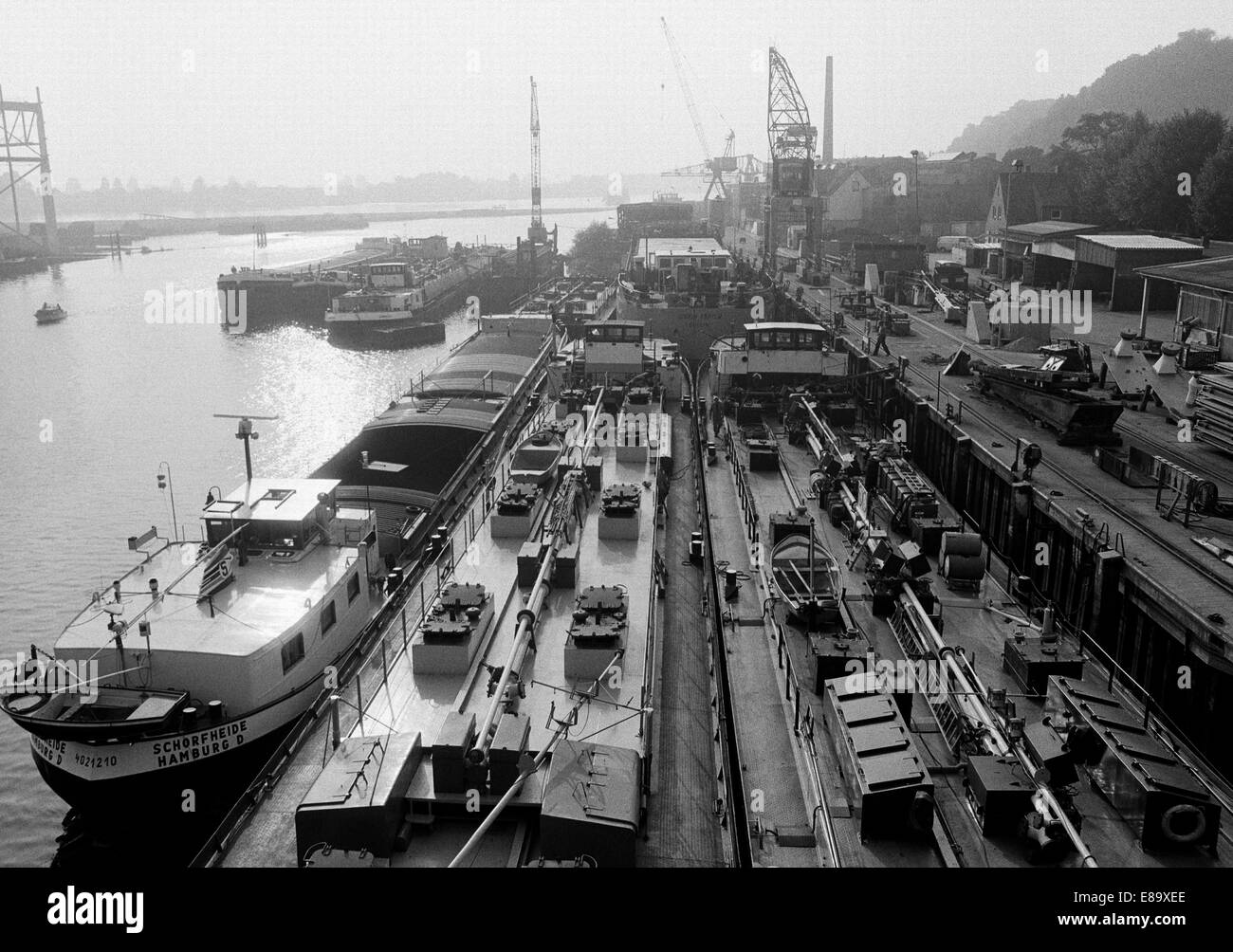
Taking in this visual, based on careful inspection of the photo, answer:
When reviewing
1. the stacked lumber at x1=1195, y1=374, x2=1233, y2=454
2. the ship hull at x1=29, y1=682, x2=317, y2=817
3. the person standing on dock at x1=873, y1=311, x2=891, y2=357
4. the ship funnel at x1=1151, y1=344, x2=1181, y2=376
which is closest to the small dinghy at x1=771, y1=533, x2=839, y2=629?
the ship hull at x1=29, y1=682, x2=317, y2=817

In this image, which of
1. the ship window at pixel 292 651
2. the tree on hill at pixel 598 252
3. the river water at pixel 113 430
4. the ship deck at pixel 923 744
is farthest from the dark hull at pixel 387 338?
the ship window at pixel 292 651

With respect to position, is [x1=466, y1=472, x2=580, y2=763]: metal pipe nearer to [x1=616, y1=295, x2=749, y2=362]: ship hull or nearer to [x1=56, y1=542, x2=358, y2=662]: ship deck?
[x1=56, y1=542, x2=358, y2=662]: ship deck

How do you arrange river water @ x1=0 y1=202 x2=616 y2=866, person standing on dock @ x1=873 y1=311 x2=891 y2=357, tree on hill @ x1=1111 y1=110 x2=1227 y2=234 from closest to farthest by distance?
river water @ x1=0 y1=202 x2=616 y2=866 → person standing on dock @ x1=873 y1=311 x2=891 y2=357 → tree on hill @ x1=1111 y1=110 x2=1227 y2=234

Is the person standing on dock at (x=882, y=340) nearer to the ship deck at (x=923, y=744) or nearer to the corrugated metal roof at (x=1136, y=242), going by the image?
the corrugated metal roof at (x=1136, y=242)
